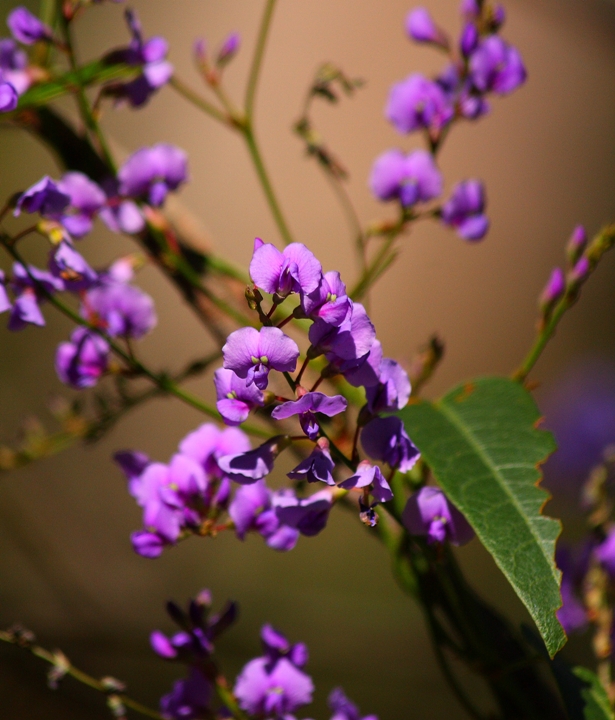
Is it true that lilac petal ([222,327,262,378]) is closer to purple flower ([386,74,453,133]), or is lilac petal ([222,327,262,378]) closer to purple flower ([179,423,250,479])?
purple flower ([179,423,250,479])

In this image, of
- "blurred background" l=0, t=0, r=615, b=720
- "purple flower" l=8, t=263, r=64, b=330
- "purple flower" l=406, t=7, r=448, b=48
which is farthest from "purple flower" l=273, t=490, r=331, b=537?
"blurred background" l=0, t=0, r=615, b=720

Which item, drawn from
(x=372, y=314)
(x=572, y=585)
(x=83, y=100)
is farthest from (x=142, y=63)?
(x=372, y=314)

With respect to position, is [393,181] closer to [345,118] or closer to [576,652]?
[576,652]

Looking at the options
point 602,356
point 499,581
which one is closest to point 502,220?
point 602,356

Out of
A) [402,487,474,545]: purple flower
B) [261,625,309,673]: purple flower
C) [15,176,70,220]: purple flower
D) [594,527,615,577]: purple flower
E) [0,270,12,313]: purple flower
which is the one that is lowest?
[594,527,615,577]: purple flower

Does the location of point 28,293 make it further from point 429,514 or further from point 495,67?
Answer: point 495,67

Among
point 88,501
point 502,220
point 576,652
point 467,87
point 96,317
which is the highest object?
point 502,220
